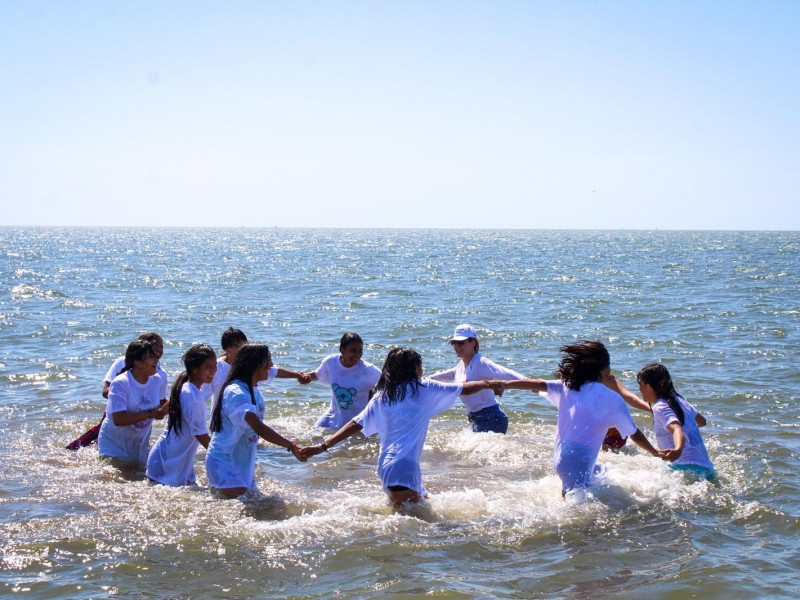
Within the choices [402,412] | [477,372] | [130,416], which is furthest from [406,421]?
[130,416]

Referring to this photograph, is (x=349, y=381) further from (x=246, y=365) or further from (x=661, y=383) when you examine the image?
(x=661, y=383)

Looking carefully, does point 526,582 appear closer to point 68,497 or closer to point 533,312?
point 68,497

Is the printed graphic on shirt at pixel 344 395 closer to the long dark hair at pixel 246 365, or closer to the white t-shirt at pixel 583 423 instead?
the long dark hair at pixel 246 365

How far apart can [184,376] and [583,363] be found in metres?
3.55

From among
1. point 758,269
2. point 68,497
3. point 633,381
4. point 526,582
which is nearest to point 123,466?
point 68,497

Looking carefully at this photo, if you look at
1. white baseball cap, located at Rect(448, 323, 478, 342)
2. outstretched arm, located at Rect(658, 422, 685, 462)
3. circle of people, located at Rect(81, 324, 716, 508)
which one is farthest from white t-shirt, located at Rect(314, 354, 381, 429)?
outstretched arm, located at Rect(658, 422, 685, 462)

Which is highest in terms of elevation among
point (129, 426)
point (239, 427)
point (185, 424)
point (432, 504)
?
point (239, 427)

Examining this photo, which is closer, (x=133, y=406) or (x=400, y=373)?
(x=400, y=373)

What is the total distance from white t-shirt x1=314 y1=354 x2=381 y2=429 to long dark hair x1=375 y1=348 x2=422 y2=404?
3.22 m

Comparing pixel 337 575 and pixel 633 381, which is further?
pixel 633 381

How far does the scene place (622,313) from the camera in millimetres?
25547

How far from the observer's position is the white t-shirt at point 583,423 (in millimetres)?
6754

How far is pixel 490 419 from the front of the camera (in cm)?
1011

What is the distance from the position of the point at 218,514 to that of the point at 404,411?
1.88 m
